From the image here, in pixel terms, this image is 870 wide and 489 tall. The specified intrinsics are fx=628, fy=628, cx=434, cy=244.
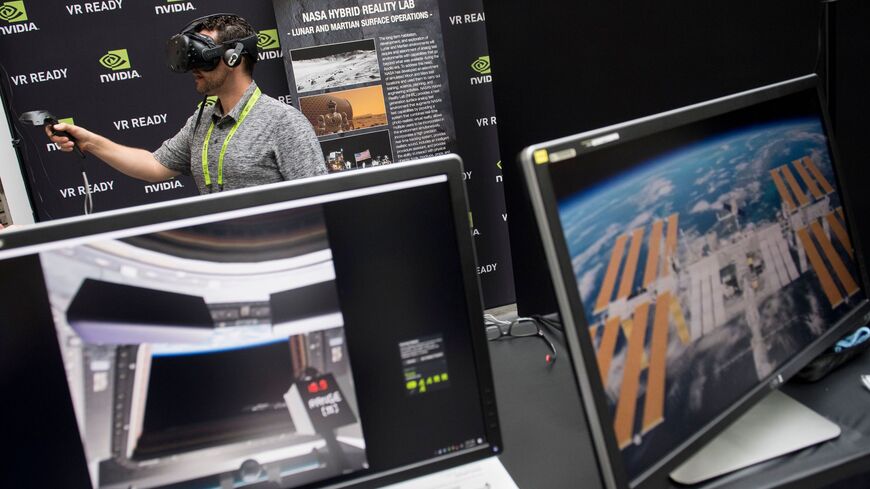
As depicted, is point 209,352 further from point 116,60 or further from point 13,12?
point 13,12

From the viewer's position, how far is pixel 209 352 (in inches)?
28.2

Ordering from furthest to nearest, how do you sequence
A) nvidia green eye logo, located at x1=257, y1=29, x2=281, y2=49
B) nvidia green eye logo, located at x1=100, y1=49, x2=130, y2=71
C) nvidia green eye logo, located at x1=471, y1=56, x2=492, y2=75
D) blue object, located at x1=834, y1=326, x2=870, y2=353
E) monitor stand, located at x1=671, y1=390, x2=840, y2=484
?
nvidia green eye logo, located at x1=471, y1=56, x2=492, y2=75
nvidia green eye logo, located at x1=257, y1=29, x2=281, y2=49
nvidia green eye logo, located at x1=100, y1=49, x2=130, y2=71
blue object, located at x1=834, y1=326, x2=870, y2=353
monitor stand, located at x1=671, y1=390, x2=840, y2=484

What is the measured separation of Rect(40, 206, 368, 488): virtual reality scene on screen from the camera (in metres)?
0.69

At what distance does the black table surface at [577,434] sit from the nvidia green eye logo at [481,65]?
8.82ft

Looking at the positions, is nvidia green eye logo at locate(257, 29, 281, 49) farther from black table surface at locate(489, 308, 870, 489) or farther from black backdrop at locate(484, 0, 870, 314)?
black table surface at locate(489, 308, 870, 489)

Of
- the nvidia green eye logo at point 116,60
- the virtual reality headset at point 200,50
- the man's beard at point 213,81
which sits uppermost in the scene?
the nvidia green eye logo at point 116,60

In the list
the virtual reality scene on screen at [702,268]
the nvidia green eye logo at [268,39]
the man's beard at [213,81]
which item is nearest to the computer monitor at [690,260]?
the virtual reality scene on screen at [702,268]

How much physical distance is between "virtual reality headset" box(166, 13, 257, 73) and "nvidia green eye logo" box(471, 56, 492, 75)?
152 cm

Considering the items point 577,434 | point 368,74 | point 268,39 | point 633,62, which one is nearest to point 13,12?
point 268,39

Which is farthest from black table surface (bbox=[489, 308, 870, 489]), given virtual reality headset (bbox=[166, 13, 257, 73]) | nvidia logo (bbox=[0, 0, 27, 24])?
nvidia logo (bbox=[0, 0, 27, 24])

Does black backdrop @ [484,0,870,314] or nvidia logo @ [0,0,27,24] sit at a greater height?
nvidia logo @ [0,0,27,24]

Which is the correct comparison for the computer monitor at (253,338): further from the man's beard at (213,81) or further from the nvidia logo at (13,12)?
the nvidia logo at (13,12)

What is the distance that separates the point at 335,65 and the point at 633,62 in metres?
2.32

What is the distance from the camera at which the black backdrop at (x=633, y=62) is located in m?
1.30
